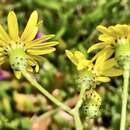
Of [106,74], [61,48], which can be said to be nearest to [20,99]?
[61,48]

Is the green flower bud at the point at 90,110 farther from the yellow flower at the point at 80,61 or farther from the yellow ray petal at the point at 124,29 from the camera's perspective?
the yellow ray petal at the point at 124,29

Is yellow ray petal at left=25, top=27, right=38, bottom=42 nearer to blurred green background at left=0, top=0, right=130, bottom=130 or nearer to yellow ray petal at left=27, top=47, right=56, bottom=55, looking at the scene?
yellow ray petal at left=27, top=47, right=56, bottom=55

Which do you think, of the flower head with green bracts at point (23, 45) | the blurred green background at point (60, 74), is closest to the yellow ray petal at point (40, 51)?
the flower head with green bracts at point (23, 45)

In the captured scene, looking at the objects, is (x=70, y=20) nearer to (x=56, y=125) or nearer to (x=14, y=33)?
(x=56, y=125)

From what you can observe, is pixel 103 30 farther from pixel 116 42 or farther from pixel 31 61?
pixel 31 61

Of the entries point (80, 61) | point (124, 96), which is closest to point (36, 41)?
point (80, 61)

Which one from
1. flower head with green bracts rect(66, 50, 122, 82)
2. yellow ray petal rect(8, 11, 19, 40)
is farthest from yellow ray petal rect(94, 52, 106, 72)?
yellow ray petal rect(8, 11, 19, 40)
